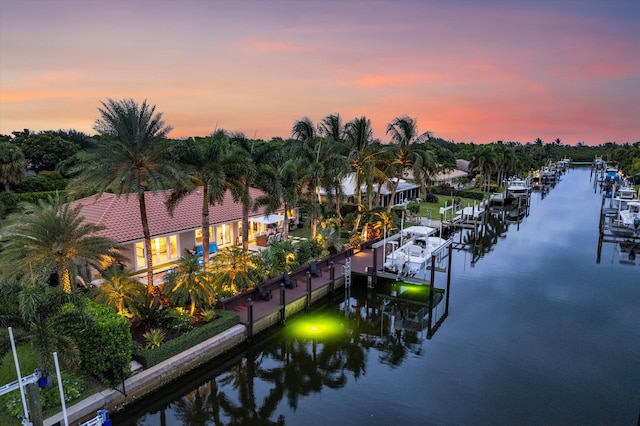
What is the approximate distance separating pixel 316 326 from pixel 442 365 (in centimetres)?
646

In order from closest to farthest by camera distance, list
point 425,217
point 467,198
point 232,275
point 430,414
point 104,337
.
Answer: point 104,337 < point 430,414 < point 232,275 < point 425,217 < point 467,198

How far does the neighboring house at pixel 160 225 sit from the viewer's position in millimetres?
22969

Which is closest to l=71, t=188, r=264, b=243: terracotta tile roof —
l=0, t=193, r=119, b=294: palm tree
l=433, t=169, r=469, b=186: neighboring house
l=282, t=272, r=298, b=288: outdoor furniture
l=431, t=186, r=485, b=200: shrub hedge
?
l=0, t=193, r=119, b=294: palm tree

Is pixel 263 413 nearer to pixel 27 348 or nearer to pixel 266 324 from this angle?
pixel 266 324

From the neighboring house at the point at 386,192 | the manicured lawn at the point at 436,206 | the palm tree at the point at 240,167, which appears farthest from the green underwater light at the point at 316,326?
the manicured lawn at the point at 436,206

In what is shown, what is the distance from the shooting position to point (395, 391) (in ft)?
50.5

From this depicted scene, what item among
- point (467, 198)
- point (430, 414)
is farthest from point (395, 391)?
point (467, 198)

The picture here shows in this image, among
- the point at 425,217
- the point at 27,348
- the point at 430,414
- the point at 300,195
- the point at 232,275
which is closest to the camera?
the point at 430,414

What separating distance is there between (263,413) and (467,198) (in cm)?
5472

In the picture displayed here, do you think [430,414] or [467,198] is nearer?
[430,414]

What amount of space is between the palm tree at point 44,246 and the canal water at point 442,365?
6053mm

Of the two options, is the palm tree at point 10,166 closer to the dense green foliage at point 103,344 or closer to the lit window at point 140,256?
the lit window at point 140,256

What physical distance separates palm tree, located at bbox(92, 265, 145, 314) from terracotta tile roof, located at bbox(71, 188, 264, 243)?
5444mm

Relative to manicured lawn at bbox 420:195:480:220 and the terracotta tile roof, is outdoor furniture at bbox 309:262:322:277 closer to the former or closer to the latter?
the terracotta tile roof
